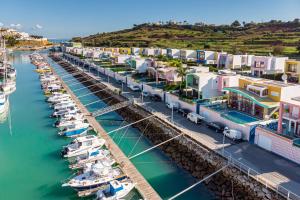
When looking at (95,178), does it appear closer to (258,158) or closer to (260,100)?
(258,158)

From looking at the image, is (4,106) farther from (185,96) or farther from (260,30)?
(260,30)

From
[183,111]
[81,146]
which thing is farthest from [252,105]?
[81,146]

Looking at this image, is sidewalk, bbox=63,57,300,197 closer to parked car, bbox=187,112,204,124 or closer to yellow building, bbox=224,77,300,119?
parked car, bbox=187,112,204,124

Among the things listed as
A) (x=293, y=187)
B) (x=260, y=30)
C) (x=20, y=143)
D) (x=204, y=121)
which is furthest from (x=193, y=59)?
(x=260, y=30)

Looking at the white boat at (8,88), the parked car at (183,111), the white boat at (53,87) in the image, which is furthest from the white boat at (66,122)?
the white boat at (8,88)

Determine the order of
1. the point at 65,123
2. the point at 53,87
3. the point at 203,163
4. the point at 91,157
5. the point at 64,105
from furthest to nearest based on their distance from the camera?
1. the point at 53,87
2. the point at 64,105
3. the point at 65,123
4. the point at 91,157
5. the point at 203,163

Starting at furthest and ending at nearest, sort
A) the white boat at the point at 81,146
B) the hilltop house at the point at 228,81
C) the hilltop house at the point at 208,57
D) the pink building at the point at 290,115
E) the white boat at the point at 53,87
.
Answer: the hilltop house at the point at 208,57
the white boat at the point at 53,87
the hilltop house at the point at 228,81
the white boat at the point at 81,146
the pink building at the point at 290,115

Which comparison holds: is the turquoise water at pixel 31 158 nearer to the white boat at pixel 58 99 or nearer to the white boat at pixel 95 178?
the white boat at pixel 95 178
